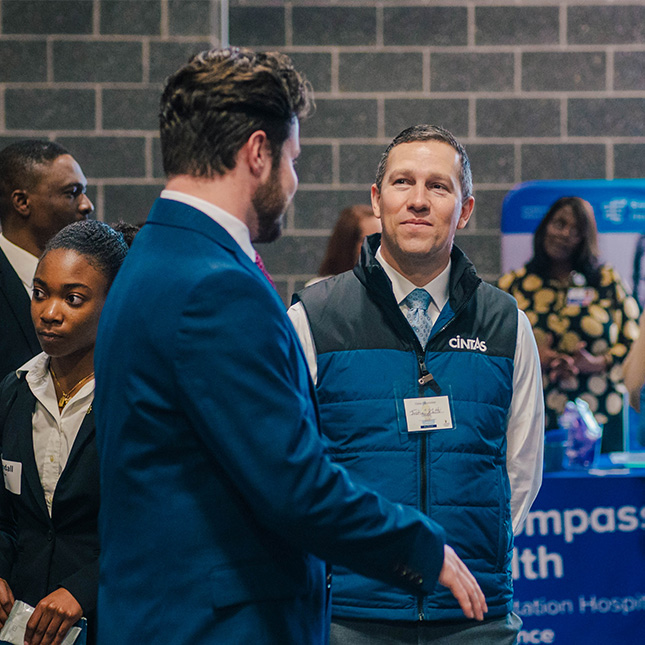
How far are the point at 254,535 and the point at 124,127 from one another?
3.29 meters

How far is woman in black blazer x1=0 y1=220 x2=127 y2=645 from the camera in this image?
153 cm

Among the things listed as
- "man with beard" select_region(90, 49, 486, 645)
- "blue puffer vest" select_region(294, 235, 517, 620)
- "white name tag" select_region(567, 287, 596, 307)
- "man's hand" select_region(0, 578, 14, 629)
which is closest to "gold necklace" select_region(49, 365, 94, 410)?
"man's hand" select_region(0, 578, 14, 629)

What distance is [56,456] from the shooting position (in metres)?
1.60

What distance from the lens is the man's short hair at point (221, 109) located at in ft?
3.59

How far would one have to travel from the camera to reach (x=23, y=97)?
4.05 metres

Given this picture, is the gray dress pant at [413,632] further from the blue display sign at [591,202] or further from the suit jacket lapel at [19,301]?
the blue display sign at [591,202]

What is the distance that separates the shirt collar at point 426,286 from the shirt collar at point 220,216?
61cm

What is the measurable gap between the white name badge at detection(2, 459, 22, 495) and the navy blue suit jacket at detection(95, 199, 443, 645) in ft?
1.88

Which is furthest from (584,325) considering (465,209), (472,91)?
(465,209)

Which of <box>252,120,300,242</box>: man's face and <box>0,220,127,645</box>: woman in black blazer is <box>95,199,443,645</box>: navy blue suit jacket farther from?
<box>0,220,127,645</box>: woman in black blazer

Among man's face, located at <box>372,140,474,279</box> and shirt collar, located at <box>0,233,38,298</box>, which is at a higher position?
man's face, located at <box>372,140,474,279</box>

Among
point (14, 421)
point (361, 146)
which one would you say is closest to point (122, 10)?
point (361, 146)

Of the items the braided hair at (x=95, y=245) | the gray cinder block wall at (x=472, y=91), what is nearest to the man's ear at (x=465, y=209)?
the braided hair at (x=95, y=245)

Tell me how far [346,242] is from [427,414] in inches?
80.7
